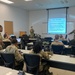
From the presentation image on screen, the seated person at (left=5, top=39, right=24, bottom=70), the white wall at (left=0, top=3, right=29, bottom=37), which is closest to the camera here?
the seated person at (left=5, top=39, right=24, bottom=70)

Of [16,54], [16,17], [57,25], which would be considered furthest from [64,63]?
→ [16,17]

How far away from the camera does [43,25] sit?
37.3 feet

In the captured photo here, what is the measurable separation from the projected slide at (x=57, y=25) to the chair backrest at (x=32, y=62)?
789 centimetres

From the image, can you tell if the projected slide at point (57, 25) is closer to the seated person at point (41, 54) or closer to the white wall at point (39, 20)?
the white wall at point (39, 20)

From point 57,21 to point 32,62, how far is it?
826cm

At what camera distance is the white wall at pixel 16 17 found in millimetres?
9133

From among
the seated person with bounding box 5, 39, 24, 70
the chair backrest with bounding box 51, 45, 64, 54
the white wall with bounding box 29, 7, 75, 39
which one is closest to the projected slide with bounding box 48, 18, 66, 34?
the white wall with bounding box 29, 7, 75, 39

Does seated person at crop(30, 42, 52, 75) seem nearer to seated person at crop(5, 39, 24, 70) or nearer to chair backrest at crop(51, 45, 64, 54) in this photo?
seated person at crop(5, 39, 24, 70)

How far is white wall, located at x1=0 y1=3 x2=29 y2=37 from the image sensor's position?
913 cm

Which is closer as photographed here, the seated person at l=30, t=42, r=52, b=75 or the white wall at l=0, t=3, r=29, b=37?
the seated person at l=30, t=42, r=52, b=75

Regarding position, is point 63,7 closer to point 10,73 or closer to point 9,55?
point 9,55

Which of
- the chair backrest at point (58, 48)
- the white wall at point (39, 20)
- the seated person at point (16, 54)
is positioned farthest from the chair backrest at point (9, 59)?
the white wall at point (39, 20)

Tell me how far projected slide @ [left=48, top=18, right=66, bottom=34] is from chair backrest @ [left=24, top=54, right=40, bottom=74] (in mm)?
7886

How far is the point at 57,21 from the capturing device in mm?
10648
